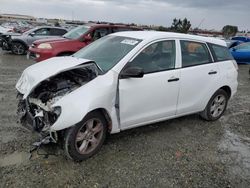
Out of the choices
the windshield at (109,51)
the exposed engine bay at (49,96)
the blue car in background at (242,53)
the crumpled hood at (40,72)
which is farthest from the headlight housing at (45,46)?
the blue car in background at (242,53)

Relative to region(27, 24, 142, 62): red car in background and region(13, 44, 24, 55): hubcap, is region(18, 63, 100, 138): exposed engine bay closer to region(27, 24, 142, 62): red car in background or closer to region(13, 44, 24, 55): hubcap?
region(27, 24, 142, 62): red car in background

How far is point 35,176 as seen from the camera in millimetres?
3055

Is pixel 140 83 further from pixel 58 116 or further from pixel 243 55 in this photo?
pixel 243 55

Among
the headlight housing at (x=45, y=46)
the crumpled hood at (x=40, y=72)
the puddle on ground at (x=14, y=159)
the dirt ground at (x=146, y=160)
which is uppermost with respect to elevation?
the crumpled hood at (x=40, y=72)

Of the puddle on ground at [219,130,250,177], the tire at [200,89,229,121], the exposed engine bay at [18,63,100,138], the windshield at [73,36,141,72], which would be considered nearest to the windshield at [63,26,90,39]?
the windshield at [73,36,141,72]

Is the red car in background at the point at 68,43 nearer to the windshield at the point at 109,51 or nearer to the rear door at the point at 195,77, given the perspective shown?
the windshield at the point at 109,51

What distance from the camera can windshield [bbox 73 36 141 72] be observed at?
3742 mm

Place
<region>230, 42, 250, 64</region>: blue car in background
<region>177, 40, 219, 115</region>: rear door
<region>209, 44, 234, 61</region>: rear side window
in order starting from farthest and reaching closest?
<region>230, 42, 250, 64</region>: blue car in background < <region>209, 44, 234, 61</region>: rear side window < <region>177, 40, 219, 115</region>: rear door

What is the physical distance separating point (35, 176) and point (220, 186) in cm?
231

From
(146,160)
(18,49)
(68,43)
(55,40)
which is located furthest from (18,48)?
(146,160)

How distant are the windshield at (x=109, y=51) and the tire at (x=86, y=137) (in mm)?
752

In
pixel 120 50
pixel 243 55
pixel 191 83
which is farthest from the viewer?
pixel 243 55

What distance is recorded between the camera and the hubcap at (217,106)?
5.11 metres

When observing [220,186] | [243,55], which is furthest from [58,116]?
[243,55]
